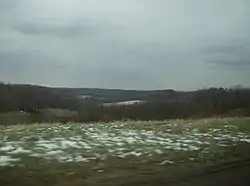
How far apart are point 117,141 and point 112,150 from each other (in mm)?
558

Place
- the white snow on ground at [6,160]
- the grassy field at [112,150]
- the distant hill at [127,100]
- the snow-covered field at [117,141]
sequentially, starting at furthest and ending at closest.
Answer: the distant hill at [127,100] < the snow-covered field at [117,141] < the white snow on ground at [6,160] < the grassy field at [112,150]

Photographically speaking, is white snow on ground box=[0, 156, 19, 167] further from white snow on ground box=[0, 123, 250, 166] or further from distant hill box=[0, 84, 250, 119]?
distant hill box=[0, 84, 250, 119]

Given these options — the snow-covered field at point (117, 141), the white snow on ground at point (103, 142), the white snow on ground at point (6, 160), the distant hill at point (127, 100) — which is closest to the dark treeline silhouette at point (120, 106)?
the distant hill at point (127, 100)

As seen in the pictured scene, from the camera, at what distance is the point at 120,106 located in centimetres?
745

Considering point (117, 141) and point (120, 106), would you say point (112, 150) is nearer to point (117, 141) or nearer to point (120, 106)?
point (117, 141)

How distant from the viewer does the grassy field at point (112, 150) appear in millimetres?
3760

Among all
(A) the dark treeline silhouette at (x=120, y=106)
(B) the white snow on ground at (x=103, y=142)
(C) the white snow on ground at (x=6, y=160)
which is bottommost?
(C) the white snow on ground at (x=6, y=160)

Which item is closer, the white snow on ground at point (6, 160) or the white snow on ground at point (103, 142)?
the white snow on ground at point (6, 160)

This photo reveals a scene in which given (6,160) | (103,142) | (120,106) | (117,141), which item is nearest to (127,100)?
(120,106)

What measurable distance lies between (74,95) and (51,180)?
3615 mm

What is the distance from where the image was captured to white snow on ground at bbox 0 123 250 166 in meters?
4.48

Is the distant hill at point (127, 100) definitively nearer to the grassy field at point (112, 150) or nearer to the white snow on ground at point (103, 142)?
the grassy field at point (112, 150)

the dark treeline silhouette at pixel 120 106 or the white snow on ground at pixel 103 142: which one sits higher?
the dark treeline silhouette at pixel 120 106

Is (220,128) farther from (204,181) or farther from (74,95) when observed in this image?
(204,181)
